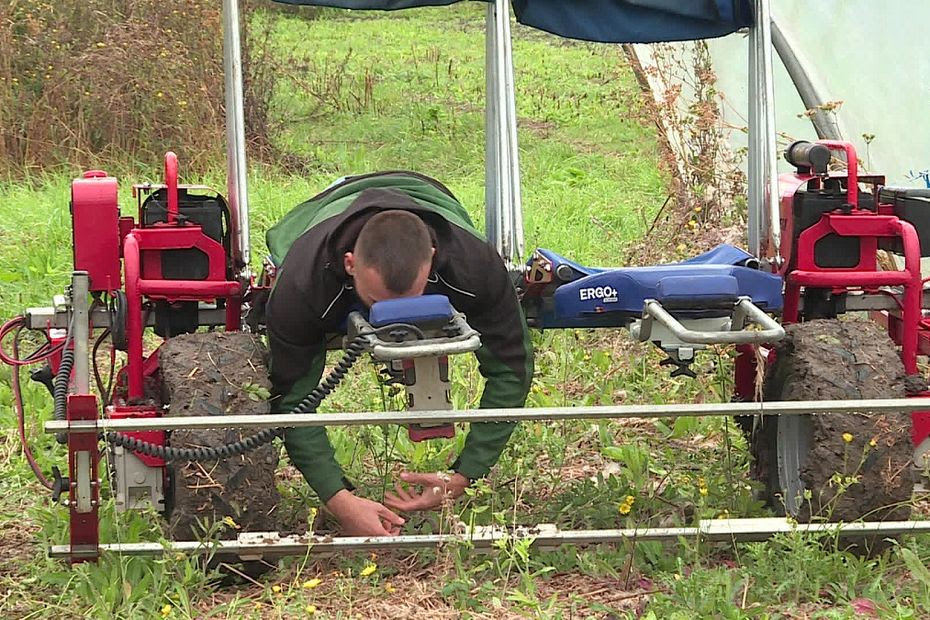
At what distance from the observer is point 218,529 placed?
375 cm

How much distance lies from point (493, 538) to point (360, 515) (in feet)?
1.50

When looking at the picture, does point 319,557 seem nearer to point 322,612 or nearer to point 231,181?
point 322,612

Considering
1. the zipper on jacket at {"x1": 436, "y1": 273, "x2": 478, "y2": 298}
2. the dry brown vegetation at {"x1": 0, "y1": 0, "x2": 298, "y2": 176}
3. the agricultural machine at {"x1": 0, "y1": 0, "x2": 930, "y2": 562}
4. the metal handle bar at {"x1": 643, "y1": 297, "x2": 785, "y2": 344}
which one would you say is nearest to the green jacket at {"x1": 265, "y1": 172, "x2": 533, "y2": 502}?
the zipper on jacket at {"x1": 436, "y1": 273, "x2": 478, "y2": 298}

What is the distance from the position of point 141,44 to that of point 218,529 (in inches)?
276

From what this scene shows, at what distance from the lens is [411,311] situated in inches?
141

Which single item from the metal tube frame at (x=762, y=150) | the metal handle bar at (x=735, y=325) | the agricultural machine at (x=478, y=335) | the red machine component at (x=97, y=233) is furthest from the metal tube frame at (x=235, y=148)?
the metal tube frame at (x=762, y=150)

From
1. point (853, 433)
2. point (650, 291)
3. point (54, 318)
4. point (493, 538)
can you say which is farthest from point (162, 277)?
point (853, 433)

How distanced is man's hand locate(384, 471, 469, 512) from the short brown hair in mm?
638

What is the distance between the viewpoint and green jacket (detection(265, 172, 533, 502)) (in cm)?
391

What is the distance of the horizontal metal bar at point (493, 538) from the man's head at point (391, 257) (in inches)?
25.3

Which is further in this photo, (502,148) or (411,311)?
(502,148)

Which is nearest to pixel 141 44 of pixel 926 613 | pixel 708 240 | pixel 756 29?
pixel 708 240

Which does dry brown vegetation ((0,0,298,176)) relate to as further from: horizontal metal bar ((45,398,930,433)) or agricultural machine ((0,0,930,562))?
horizontal metal bar ((45,398,930,433))

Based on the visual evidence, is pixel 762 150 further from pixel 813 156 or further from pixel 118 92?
pixel 118 92
